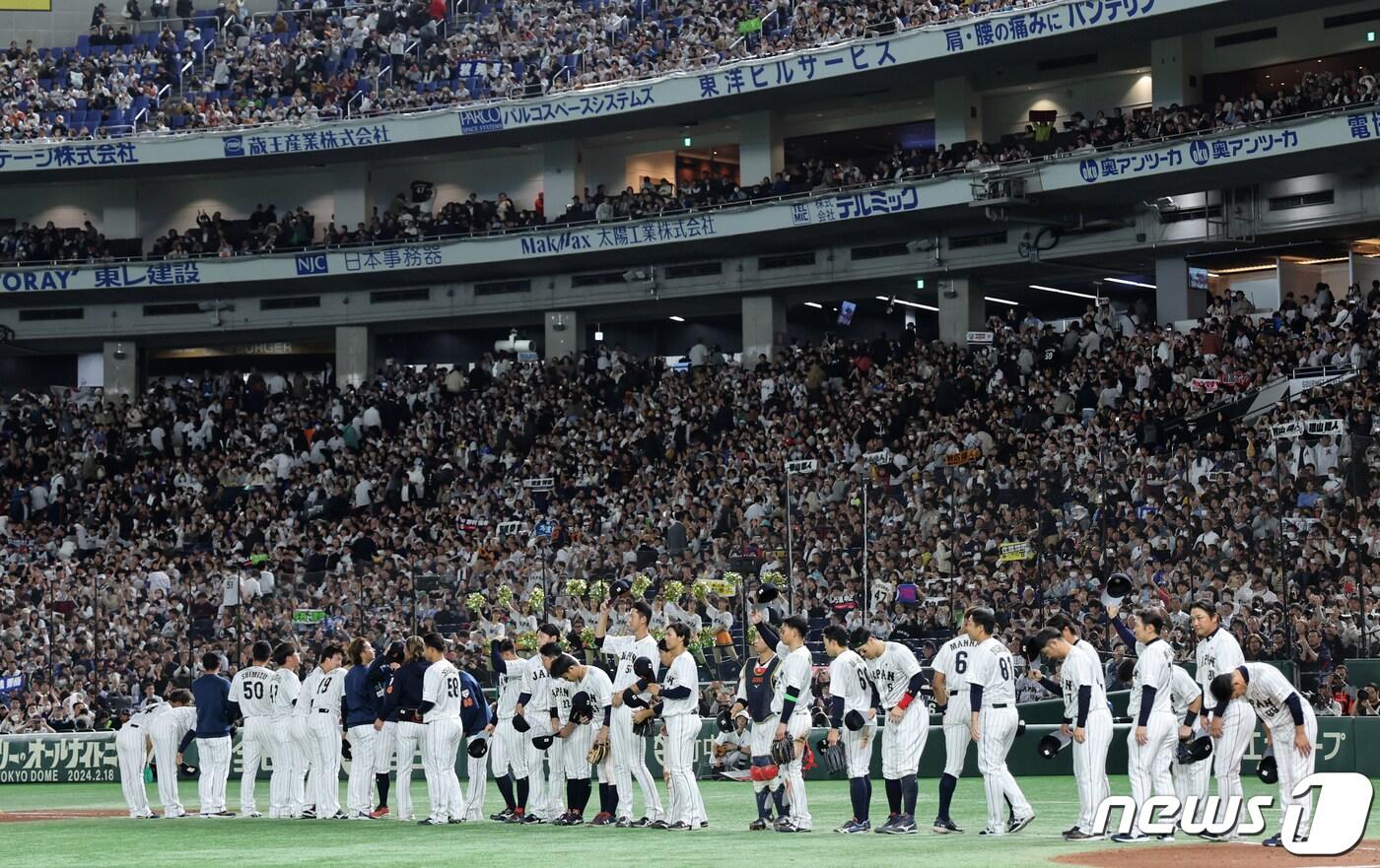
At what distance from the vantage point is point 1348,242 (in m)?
38.6

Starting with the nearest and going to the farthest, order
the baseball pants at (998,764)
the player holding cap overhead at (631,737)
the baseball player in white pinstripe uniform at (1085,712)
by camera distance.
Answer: the baseball player in white pinstripe uniform at (1085,712) < the baseball pants at (998,764) < the player holding cap overhead at (631,737)

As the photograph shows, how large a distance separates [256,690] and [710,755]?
7490mm

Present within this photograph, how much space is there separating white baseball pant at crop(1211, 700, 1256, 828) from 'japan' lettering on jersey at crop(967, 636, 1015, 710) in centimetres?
172

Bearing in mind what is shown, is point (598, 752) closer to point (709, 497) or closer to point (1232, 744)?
point (1232, 744)


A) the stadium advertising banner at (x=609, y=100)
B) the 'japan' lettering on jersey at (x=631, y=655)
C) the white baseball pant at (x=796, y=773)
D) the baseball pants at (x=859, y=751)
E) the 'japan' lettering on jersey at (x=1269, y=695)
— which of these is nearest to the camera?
A: the 'japan' lettering on jersey at (x=1269, y=695)

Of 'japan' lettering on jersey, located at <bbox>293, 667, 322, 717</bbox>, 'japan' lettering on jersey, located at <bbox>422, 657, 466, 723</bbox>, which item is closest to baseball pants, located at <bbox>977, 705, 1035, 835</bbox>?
'japan' lettering on jersey, located at <bbox>422, 657, 466, 723</bbox>

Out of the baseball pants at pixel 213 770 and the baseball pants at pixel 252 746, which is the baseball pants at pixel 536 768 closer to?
the baseball pants at pixel 252 746

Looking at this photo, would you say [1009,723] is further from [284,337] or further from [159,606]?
[284,337]

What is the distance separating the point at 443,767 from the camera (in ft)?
57.1

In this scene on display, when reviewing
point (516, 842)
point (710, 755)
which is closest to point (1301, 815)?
point (516, 842)

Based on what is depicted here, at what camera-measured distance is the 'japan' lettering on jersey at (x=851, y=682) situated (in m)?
15.1

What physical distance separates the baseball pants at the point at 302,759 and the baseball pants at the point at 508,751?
2055mm

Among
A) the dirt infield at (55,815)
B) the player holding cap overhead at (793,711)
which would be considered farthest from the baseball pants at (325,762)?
the player holding cap overhead at (793,711)

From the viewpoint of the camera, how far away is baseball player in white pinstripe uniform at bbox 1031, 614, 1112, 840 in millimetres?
14297
